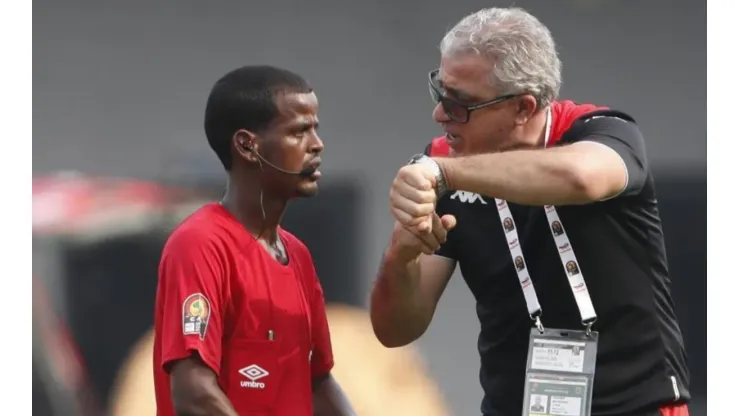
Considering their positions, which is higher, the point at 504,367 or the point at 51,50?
the point at 51,50

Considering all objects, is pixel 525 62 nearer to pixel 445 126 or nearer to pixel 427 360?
pixel 445 126

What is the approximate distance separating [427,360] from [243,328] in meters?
2.88

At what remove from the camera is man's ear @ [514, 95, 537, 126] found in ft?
10.1

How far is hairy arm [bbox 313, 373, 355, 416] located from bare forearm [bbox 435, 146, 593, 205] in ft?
2.82

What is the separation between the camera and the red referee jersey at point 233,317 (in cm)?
283

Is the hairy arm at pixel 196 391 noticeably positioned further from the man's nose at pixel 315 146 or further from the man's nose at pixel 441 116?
the man's nose at pixel 441 116

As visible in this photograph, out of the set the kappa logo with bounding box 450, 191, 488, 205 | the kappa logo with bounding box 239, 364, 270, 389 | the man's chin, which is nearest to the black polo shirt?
the kappa logo with bounding box 450, 191, 488, 205

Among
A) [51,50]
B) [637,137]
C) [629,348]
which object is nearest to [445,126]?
[637,137]

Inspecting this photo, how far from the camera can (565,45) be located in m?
5.80

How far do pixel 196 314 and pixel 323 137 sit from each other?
2954mm

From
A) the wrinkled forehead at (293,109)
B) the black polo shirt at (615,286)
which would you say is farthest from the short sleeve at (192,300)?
the black polo shirt at (615,286)

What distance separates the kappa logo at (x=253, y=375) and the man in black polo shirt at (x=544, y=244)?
446 mm

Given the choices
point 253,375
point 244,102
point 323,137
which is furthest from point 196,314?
point 323,137

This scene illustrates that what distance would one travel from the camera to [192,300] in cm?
282
